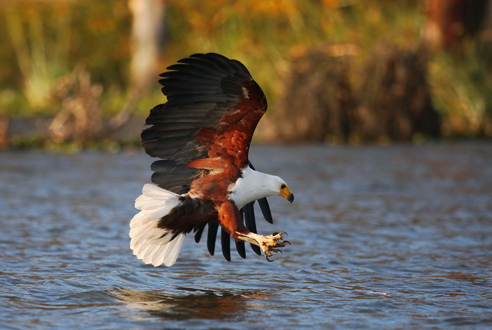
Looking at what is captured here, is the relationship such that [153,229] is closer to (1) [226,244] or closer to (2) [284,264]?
(1) [226,244]

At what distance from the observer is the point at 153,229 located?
19.0ft

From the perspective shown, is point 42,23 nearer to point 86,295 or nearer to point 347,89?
point 347,89

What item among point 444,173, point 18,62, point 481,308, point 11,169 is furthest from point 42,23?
point 481,308

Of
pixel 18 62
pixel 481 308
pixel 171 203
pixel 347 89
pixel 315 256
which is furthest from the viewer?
pixel 18 62

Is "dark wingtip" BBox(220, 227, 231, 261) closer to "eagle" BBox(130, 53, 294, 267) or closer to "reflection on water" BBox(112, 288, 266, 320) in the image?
"eagle" BBox(130, 53, 294, 267)

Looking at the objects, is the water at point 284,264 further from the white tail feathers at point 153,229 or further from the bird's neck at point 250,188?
the bird's neck at point 250,188

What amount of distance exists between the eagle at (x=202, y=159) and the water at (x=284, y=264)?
35cm

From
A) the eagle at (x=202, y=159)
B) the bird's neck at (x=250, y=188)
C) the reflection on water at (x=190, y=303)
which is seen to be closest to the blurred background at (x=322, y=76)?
the eagle at (x=202, y=159)

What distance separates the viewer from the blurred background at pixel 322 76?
16547 millimetres

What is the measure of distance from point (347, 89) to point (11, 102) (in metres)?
9.00

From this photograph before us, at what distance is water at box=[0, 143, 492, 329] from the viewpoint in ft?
16.5

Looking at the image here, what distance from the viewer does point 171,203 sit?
18.9 ft

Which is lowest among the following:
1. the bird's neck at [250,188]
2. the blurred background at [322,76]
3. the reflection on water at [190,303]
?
the reflection on water at [190,303]

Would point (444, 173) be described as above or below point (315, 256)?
above
